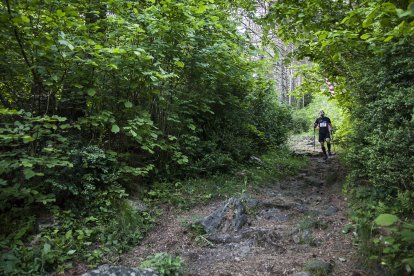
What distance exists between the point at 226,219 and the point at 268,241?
0.92 metres

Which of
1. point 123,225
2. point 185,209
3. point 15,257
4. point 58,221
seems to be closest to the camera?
point 15,257

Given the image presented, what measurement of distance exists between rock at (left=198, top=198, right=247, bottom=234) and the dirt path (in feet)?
0.49

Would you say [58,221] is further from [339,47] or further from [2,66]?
[339,47]

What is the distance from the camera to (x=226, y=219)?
5504 millimetres

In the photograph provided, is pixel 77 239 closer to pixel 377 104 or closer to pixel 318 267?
pixel 318 267

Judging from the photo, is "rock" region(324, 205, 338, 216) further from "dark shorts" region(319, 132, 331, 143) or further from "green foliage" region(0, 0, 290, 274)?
"dark shorts" region(319, 132, 331, 143)

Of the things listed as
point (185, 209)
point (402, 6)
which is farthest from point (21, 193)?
point (402, 6)

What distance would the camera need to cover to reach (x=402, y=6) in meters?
4.89

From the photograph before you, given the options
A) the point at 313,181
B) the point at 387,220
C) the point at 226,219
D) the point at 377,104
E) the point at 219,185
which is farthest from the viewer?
the point at 313,181

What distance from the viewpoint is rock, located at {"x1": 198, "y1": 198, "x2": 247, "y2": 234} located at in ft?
17.5

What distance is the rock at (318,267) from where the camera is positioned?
12.7 ft

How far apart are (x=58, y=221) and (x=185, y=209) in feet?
8.00

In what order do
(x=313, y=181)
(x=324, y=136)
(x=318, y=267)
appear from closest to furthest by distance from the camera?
(x=318, y=267) < (x=313, y=181) < (x=324, y=136)

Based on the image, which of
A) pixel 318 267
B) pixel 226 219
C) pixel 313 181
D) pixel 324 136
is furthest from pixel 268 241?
pixel 324 136
